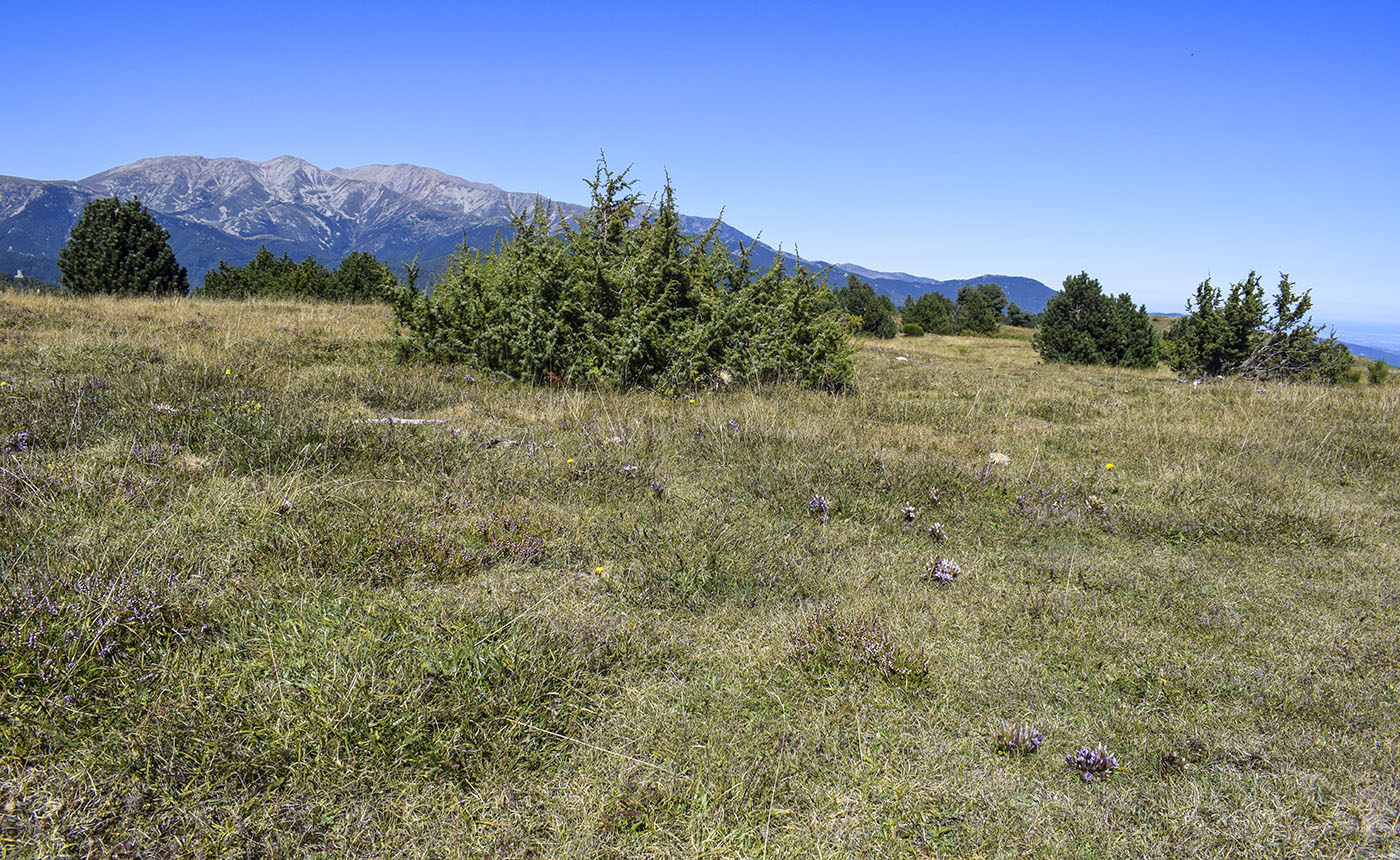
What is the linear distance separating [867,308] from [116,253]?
37512 mm

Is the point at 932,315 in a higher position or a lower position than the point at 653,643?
higher

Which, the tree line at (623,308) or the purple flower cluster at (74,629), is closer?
the purple flower cluster at (74,629)

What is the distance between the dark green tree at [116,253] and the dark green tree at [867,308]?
32.5 metres

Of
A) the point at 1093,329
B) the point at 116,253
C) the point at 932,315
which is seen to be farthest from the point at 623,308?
the point at 932,315

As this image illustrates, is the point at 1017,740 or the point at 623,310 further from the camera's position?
the point at 623,310

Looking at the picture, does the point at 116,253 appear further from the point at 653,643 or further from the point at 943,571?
the point at 943,571

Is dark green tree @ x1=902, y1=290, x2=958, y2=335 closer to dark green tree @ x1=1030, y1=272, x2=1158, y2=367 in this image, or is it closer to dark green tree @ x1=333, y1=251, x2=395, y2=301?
dark green tree @ x1=1030, y1=272, x2=1158, y2=367

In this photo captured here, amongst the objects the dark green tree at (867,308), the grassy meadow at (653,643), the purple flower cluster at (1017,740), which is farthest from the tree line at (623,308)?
the dark green tree at (867,308)

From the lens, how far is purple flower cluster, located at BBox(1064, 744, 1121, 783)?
8.43ft

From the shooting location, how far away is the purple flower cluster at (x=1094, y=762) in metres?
2.57

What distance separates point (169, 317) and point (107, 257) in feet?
53.8

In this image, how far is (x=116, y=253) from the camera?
23.6m

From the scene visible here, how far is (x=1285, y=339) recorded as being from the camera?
2164cm

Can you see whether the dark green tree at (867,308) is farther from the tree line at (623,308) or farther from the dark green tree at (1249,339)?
the tree line at (623,308)
